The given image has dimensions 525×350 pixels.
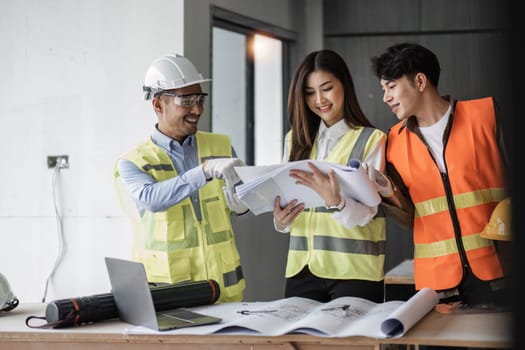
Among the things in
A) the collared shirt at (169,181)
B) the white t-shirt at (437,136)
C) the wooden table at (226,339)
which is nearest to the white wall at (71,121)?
the collared shirt at (169,181)

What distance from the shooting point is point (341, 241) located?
2.32 meters

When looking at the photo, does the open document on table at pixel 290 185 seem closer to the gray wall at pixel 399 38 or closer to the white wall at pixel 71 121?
the white wall at pixel 71 121

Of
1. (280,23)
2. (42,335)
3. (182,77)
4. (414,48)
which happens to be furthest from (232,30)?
(42,335)

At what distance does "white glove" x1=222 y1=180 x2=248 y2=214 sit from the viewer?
8.20ft

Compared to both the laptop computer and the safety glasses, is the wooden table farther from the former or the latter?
the safety glasses

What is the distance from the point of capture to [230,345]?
5.53 feet

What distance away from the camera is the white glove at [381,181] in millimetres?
2123

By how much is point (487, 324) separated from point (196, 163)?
1331 millimetres

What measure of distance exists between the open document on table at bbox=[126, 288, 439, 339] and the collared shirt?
0.49 meters

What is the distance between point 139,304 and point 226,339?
285 millimetres

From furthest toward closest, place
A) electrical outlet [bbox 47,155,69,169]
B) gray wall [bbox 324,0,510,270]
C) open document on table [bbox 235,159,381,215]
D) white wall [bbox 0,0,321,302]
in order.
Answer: gray wall [bbox 324,0,510,270] < electrical outlet [bbox 47,155,69,169] < white wall [bbox 0,0,321,302] < open document on table [bbox 235,159,381,215]

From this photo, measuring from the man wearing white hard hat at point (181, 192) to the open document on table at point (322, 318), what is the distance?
48 centimetres

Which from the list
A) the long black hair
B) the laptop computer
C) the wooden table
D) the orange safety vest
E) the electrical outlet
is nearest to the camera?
the wooden table

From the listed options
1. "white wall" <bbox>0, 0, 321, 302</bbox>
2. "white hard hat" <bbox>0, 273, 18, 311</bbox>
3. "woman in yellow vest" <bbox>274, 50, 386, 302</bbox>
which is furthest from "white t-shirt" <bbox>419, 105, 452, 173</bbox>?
"white wall" <bbox>0, 0, 321, 302</bbox>
